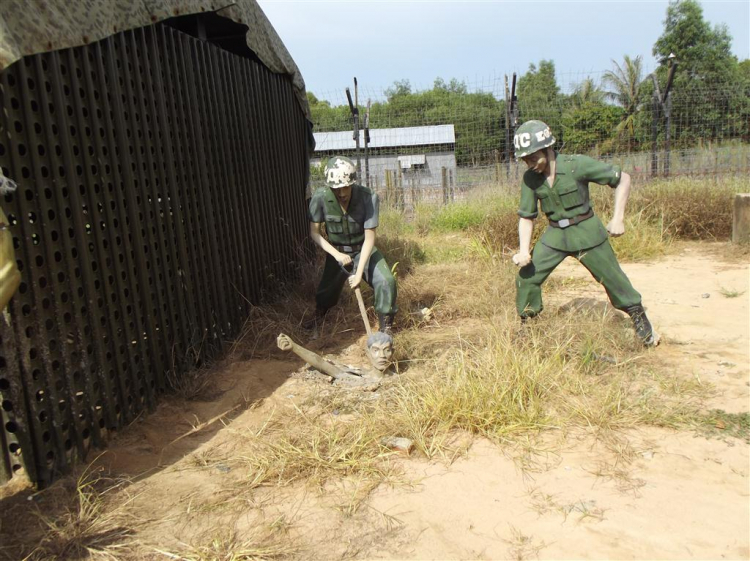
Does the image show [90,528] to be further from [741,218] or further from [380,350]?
[741,218]

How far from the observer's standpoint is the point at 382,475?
9.89 feet

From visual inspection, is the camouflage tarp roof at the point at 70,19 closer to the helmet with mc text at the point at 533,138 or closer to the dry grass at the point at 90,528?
the dry grass at the point at 90,528

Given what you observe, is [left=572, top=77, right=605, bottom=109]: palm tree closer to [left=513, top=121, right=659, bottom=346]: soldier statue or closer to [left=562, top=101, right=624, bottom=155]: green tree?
[left=562, top=101, right=624, bottom=155]: green tree

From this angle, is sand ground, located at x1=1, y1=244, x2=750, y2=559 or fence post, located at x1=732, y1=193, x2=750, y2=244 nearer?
sand ground, located at x1=1, y1=244, x2=750, y2=559

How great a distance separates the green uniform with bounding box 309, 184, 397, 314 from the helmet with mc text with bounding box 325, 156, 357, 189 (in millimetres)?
260

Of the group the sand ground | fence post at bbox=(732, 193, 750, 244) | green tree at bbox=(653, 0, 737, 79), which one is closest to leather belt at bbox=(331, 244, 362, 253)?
the sand ground

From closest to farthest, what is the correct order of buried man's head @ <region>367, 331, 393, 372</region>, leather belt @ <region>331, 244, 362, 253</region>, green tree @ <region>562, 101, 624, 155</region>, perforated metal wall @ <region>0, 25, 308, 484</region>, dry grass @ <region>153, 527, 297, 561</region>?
dry grass @ <region>153, 527, 297, 561</region>, perforated metal wall @ <region>0, 25, 308, 484</region>, buried man's head @ <region>367, 331, 393, 372</region>, leather belt @ <region>331, 244, 362, 253</region>, green tree @ <region>562, 101, 624, 155</region>

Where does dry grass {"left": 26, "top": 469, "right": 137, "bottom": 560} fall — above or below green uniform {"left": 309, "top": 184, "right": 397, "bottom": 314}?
below

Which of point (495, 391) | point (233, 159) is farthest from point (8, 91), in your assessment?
point (495, 391)

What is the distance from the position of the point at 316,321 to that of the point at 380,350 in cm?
150

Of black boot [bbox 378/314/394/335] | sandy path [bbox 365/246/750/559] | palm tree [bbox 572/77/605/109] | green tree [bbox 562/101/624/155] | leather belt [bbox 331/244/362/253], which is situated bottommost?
sandy path [bbox 365/246/750/559]

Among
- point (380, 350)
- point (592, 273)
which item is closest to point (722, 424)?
point (592, 273)

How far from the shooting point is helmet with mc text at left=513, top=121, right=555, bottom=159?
167 inches

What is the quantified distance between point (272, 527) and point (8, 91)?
243cm
